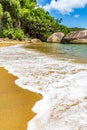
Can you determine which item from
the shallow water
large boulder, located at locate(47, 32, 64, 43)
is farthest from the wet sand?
large boulder, located at locate(47, 32, 64, 43)

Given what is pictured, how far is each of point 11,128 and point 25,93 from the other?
1626 mm

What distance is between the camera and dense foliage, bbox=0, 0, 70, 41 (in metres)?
31.7

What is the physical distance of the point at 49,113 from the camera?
Result: 11.8 feet

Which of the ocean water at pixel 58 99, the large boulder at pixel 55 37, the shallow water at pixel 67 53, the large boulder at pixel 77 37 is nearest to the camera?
the ocean water at pixel 58 99

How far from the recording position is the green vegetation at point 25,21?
104 ft

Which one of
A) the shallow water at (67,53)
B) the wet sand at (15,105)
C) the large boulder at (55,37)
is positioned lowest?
the large boulder at (55,37)

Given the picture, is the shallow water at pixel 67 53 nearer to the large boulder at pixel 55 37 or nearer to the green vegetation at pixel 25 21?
the large boulder at pixel 55 37

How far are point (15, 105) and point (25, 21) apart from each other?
31604mm

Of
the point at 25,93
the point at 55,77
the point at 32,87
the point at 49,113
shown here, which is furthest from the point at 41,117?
the point at 55,77

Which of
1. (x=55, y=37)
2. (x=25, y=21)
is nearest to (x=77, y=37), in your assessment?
(x=55, y=37)

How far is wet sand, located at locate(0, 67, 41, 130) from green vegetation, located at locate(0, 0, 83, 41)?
88.4 ft

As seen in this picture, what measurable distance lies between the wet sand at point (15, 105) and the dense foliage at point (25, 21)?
27.0 meters

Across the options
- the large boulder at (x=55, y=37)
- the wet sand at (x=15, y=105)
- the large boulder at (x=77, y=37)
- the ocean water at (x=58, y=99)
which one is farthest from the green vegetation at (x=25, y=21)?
the wet sand at (x=15, y=105)

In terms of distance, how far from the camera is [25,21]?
3472 cm
